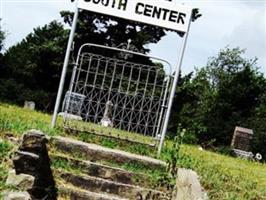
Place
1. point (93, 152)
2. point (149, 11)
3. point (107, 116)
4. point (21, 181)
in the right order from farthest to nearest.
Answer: point (107, 116)
point (149, 11)
point (93, 152)
point (21, 181)

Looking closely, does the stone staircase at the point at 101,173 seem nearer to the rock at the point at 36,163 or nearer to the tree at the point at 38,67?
the rock at the point at 36,163

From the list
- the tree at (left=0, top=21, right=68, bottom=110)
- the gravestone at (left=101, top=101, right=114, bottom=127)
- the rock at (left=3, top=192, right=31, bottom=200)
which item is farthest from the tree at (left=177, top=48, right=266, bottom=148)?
the rock at (left=3, top=192, right=31, bottom=200)

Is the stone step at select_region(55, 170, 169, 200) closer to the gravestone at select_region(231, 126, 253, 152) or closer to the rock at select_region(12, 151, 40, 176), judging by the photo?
the rock at select_region(12, 151, 40, 176)

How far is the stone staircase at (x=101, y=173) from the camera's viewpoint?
7.12m

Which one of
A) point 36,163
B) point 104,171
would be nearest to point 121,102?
point 104,171

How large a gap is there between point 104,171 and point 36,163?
4.44ft

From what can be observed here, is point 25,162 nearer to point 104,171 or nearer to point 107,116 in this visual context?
point 104,171

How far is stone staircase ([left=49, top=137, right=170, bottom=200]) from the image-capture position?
712cm

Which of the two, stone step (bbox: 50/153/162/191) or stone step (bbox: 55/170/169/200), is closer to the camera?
stone step (bbox: 55/170/169/200)

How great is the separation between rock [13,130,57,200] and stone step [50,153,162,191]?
1.51ft

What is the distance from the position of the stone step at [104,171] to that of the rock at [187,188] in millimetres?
342

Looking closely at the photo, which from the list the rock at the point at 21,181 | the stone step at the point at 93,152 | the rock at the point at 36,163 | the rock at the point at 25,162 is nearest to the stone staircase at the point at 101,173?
the stone step at the point at 93,152

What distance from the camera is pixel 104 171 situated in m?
7.43

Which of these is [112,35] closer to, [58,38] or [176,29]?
[58,38]
